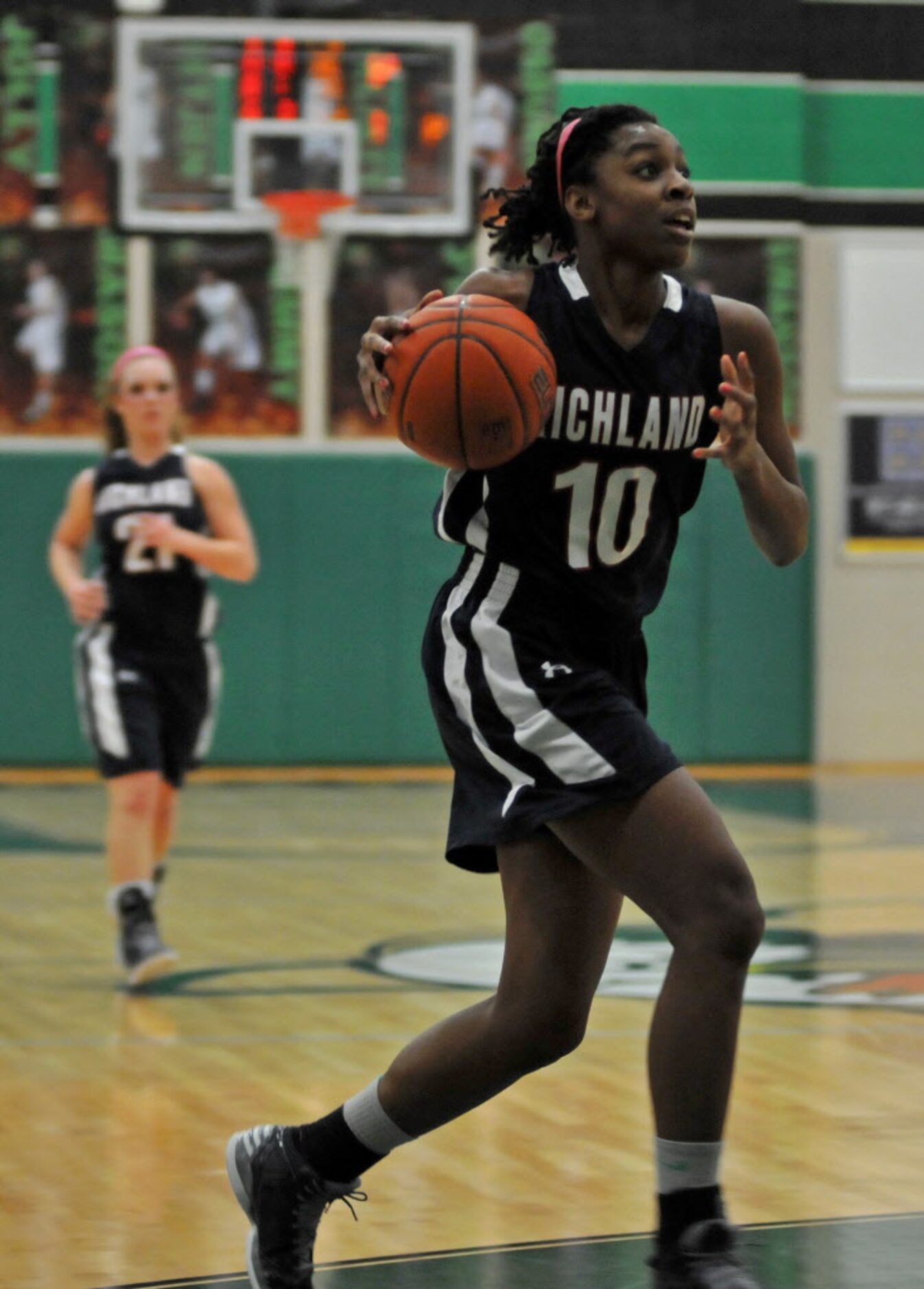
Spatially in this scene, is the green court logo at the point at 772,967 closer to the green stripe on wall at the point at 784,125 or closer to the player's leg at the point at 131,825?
the player's leg at the point at 131,825

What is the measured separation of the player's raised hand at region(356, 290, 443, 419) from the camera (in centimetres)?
357

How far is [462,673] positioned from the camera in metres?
3.58

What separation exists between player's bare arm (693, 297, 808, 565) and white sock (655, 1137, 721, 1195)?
2.95 ft

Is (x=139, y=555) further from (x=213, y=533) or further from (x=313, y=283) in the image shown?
(x=313, y=283)

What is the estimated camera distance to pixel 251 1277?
3598 millimetres

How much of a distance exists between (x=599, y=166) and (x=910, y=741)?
36.7 feet

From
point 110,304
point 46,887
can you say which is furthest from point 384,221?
point 46,887

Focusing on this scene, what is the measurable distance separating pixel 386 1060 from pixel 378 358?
98.3 inches

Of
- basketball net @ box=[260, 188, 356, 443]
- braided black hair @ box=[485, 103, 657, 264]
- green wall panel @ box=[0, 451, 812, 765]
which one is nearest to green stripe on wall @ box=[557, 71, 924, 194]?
basketball net @ box=[260, 188, 356, 443]

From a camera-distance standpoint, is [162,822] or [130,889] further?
[162,822]

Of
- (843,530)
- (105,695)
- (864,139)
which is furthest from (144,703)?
(864,139)

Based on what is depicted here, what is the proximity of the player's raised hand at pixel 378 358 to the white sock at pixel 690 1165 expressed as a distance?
1163mm

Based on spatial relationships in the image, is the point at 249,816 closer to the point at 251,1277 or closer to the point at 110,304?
the point at 110,304

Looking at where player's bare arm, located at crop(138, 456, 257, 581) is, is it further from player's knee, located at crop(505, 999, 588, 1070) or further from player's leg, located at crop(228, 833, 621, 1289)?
player's knee, located at crop(505, 999, 588, 1070)
